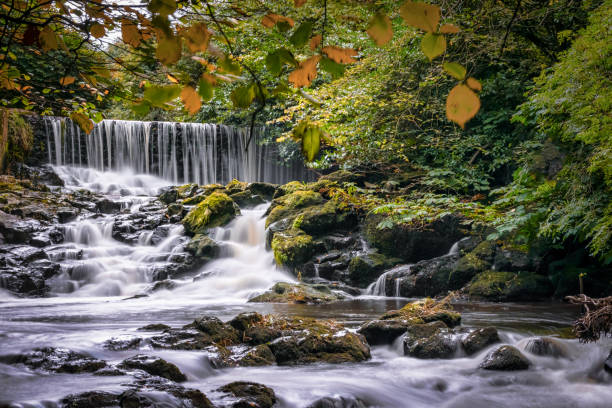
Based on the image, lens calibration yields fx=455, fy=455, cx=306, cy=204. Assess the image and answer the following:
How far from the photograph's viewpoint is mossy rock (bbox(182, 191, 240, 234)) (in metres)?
12.4

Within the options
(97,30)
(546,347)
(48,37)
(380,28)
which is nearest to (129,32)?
(97,30)

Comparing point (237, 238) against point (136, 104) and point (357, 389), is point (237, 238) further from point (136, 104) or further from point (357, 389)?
point (136, 104)

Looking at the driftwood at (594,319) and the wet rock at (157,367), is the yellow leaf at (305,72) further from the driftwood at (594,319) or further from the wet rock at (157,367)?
the driftwood at (594,319)

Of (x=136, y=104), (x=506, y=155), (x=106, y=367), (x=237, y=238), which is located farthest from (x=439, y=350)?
(x=237, y=238)

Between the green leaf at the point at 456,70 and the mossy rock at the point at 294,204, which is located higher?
the green leaf at the point at 456,70

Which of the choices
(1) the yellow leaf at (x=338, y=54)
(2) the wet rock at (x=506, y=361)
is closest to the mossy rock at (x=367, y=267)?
(2) the wet rock at (x=506, y=361)

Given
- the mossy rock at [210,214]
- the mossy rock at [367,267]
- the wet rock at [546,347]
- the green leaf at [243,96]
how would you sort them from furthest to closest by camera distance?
the mossy rock at [210,214]
the mossy rock at [367,267]
the wet rock at [546,347]
the green leaf at [243,96]

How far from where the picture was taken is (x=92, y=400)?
121 inches

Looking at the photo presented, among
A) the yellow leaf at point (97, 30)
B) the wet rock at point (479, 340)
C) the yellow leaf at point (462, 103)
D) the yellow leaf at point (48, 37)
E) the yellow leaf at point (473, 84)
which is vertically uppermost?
the yellow leaf at point (97, 30)

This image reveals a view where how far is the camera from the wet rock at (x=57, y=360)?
4.01 meters

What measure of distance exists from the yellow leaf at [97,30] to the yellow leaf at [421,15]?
1767 mm

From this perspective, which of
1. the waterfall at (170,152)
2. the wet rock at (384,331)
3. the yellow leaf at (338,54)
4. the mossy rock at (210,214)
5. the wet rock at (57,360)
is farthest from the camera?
the waterfall at (170,152)

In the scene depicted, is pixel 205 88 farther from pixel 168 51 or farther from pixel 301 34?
pixel 301 34

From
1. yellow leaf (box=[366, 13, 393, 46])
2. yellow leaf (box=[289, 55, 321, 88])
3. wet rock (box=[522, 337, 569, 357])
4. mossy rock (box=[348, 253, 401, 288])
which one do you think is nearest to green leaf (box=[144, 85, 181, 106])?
yellow leaf (box=[289, 55, 321, 88])
